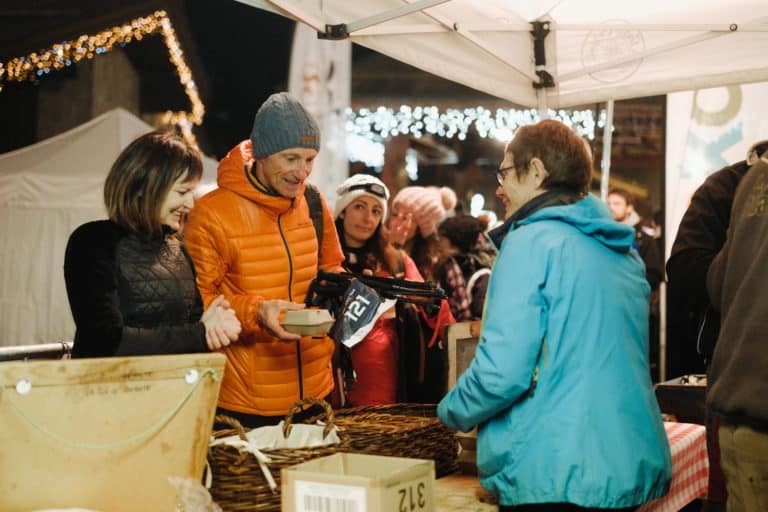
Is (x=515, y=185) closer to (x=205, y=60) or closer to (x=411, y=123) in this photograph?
(x=411, y=123)

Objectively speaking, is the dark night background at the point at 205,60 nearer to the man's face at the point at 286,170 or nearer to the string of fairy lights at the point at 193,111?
the string of fairy lights at the point at 193,111

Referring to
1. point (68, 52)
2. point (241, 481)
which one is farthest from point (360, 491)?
point (68, 52)

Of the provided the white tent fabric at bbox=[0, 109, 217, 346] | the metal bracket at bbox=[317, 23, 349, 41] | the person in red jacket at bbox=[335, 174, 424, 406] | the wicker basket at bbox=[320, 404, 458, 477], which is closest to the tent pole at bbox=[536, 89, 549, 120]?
the person in red jacket at bbox=[335, 174, 424, 406]

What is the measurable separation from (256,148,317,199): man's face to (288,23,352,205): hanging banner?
12.5 feet

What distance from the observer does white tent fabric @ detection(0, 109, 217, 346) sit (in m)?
6.00

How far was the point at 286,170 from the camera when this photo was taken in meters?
2.96

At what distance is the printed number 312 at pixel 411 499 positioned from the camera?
1.91 meters

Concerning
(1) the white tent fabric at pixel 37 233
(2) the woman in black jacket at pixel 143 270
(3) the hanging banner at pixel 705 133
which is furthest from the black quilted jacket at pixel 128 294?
(3) the hanging banner at pixel 705 133

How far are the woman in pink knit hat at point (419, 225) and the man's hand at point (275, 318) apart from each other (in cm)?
244

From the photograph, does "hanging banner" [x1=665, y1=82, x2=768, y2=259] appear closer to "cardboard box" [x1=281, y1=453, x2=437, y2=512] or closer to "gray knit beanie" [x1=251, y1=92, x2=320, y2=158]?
"gray knit beanie" [x1=251, y1=92, x2=320, y2=158]

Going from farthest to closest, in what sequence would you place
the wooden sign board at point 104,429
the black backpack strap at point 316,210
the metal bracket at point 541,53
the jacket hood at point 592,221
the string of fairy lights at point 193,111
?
the string of fairy lights at point 193,111, the metal bracket at point 541,53, the black backpack strap at point 316,210, the jacket hood at point 592,221, the wooden sign board at point 104,429

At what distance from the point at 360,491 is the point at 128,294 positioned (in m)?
0.90

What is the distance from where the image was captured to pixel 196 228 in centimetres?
290

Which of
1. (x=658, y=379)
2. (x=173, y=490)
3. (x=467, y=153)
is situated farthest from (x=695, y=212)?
(x=467, y=153)
